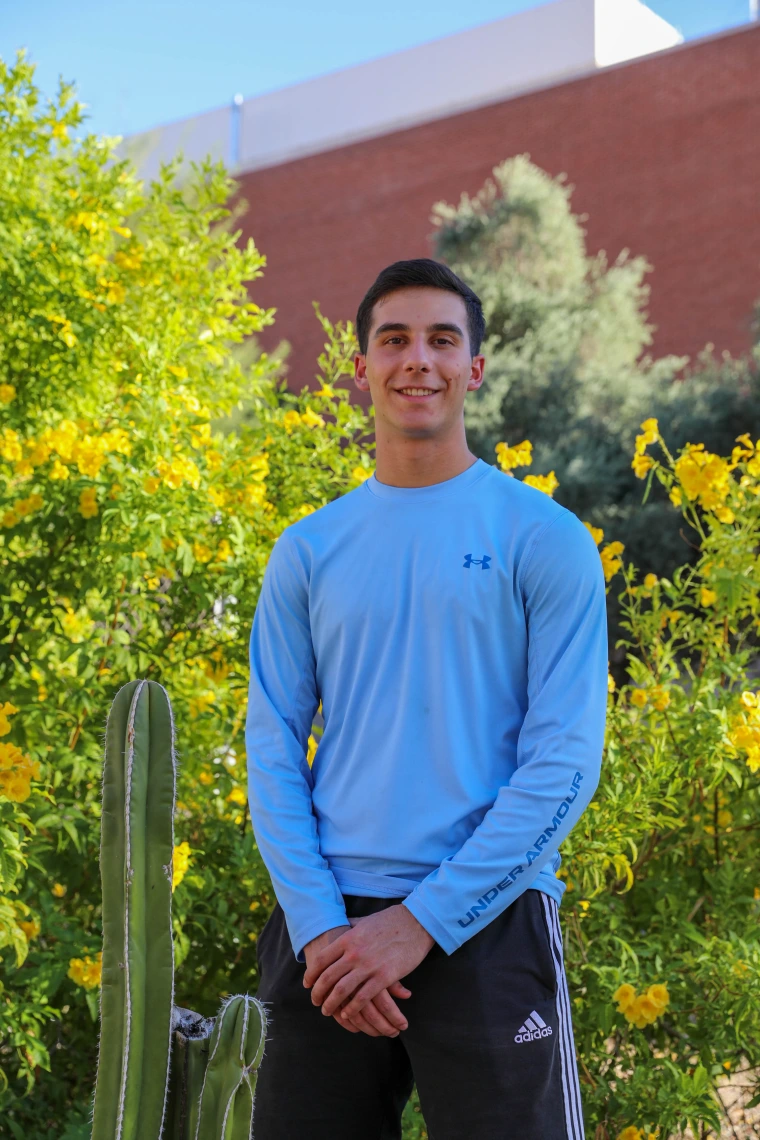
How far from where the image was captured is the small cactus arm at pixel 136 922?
1.35 metres

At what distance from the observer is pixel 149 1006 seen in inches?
54.2

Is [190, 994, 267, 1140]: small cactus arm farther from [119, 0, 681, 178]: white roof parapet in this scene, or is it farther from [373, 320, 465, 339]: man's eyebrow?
[119, 0, 681, 178]: white roof parapet

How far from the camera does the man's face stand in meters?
1.64

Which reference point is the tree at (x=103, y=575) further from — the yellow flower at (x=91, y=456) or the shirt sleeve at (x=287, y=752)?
the shirt sleeve at (x=287, y=752)

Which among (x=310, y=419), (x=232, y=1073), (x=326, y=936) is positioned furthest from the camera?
(x=310, y=419)

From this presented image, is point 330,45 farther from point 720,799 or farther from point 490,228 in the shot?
point 720,799

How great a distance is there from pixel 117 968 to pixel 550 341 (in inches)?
596

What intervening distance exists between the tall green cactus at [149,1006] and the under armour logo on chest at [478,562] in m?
0.46

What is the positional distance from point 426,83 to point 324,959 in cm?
2240

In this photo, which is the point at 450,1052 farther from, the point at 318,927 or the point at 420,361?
the point at 420,361

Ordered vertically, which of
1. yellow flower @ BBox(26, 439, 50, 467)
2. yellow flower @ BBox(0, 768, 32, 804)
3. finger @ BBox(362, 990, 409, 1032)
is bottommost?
finger @ BBox(362, 990, 409, 1032)

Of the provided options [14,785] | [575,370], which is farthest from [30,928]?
[575,370]

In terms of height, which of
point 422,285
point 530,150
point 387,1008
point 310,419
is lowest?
point 387,1008

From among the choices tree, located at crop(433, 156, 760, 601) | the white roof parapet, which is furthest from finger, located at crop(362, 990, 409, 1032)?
the white roof parapet
